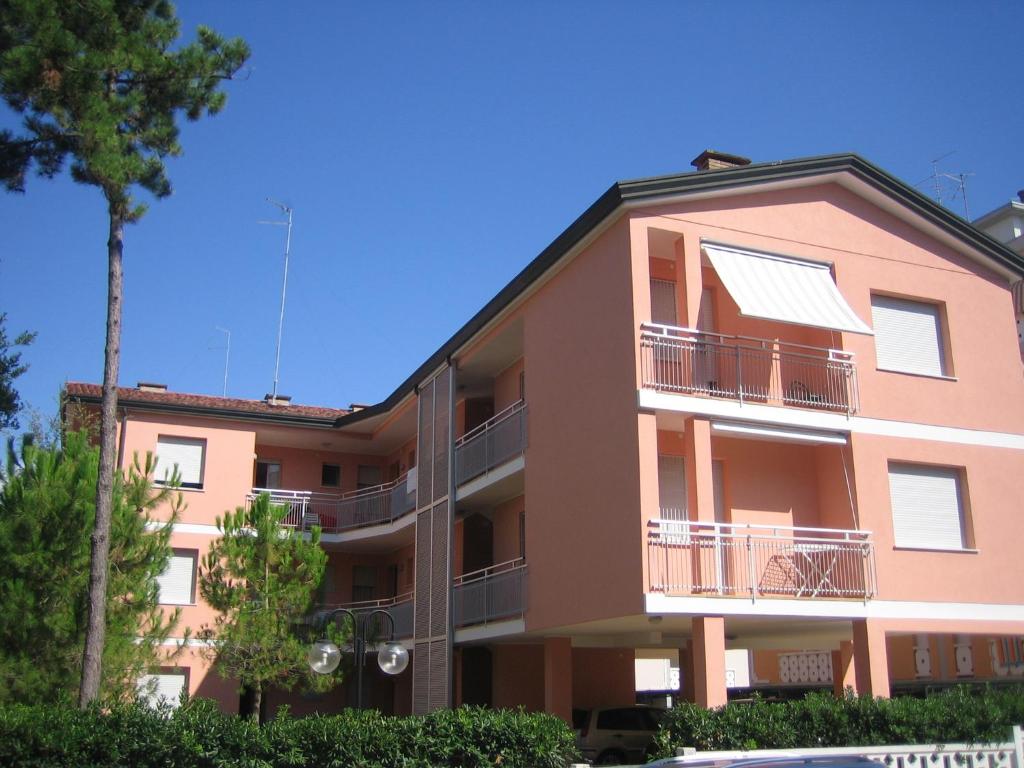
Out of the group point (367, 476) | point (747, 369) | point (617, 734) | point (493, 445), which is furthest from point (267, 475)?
point (747, 369)

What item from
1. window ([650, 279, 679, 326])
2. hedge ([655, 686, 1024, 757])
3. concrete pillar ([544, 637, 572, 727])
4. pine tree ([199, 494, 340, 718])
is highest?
window ([650, 279, 679, 326])

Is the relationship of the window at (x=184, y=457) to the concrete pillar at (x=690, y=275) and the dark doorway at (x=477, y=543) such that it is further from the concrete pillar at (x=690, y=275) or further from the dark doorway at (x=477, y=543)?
the concrete pillar at (x=690, y=275)

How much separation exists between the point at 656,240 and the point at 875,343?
4466mm

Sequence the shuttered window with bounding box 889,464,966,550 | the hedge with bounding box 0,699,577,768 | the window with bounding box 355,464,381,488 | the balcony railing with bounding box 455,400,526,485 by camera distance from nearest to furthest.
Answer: the hedge with bounding box 0,699,577,768
the shuttered window with bounding box 889,464,966,550
the balcony railing with bounding box 455,400,526,485
the window with bounding box 355,464,381,488

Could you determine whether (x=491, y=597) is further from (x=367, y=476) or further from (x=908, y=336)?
(x=367, y=476)

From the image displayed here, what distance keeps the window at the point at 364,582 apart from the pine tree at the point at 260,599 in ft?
33.5

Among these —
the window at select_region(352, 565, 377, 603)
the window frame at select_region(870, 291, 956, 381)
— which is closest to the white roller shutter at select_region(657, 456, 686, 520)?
the window frame at select_region(870, 291, 956, 381)

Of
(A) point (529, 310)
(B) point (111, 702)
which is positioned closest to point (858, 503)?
(A) point (529, 310)

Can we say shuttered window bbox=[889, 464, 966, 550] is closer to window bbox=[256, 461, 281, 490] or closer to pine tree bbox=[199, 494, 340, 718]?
pine tree bbox=[199, 494, 340, 718]

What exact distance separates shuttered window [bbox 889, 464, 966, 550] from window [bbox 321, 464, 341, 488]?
19.2m

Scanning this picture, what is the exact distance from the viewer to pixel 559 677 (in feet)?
69.8

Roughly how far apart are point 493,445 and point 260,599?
5.75 metres

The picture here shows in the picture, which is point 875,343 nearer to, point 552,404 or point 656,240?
point 656,240

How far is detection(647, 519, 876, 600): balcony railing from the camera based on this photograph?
1672cm
